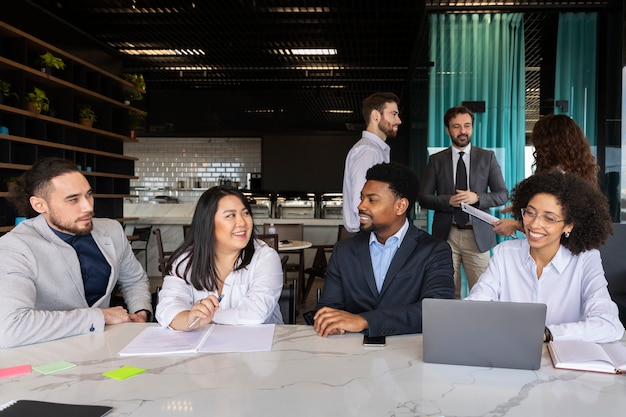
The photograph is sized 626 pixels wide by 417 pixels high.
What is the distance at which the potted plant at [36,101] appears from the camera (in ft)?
16.6

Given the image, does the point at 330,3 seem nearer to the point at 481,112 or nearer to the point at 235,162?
the point at 481,112

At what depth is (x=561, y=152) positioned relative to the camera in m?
2.81

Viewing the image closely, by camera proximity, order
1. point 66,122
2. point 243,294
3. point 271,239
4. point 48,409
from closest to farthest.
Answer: point 48,409 → point 243,294 → point 271,239 → point 66,122

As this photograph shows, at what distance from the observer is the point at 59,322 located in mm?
1683

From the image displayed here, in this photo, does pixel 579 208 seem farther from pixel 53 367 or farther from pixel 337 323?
pixel 53 367

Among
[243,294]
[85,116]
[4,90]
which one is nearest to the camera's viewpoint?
[243,294]

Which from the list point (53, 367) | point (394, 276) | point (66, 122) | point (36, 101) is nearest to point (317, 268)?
point (66, 122)

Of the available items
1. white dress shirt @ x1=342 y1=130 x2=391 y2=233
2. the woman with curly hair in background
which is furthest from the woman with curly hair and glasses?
white dress shirt @ x1=342 y1=130 x2=391 y2=233

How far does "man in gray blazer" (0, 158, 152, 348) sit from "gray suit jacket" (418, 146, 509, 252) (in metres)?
2.10

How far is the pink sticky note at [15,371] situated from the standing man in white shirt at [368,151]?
7.28ft

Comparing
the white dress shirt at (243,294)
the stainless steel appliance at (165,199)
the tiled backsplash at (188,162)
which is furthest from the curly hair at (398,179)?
the stainless steel appliance at (165,199)

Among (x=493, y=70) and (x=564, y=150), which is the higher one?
(x=493, y=70)

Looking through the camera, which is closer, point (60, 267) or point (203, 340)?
point (203, 340)

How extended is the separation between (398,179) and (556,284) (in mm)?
762
